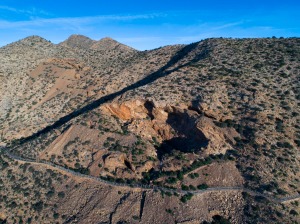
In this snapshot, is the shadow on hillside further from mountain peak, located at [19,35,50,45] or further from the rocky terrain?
mountain peak, located at [19,35,50,45]

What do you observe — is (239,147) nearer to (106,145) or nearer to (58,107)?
(106,145)

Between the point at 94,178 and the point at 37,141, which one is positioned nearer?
the point at 94,178

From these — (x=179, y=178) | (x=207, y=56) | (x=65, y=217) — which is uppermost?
(x=207, y=56)

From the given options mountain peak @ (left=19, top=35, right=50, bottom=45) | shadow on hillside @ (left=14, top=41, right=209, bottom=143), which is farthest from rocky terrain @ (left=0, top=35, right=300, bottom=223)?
mountain peak @ (left=19, top=35, right=50, bottom=45)

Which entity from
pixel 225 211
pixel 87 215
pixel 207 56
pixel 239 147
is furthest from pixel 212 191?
pixel 207 56

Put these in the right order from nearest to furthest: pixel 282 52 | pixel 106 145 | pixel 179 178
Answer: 1. pixel 179 178
2. pixel 106 145
3. pixel 282 52

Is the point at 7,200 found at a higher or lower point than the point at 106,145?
lower

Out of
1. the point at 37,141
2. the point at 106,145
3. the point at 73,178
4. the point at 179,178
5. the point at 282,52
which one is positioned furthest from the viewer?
the point at 282,52

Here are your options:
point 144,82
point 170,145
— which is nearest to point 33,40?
point 144,82

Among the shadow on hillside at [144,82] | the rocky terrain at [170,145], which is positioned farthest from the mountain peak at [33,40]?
the shadow on hillside at [144,82]
